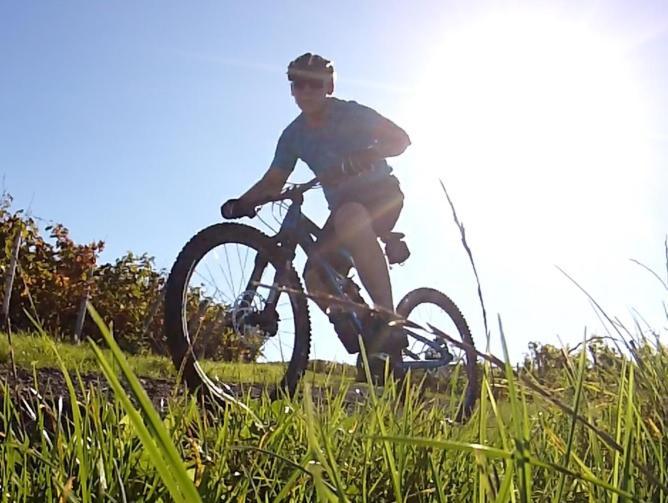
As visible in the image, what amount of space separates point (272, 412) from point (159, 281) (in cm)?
1393

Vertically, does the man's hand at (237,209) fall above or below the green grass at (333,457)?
above

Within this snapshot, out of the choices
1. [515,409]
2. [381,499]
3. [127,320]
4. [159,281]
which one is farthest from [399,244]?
[159,281]

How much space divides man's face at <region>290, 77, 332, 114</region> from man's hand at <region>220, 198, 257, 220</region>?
0.57m

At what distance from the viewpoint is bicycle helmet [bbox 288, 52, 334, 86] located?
4.16 meters

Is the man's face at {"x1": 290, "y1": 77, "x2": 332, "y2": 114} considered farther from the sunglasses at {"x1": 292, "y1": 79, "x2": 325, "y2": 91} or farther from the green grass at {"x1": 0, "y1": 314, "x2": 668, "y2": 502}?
the green grass at {"x1": 0, "y1": 314, "x2": 668, "y2": 502}

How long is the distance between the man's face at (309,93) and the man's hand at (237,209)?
57 centimetres

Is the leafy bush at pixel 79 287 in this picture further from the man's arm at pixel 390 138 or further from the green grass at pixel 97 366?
the man's arm at pixel 390 138

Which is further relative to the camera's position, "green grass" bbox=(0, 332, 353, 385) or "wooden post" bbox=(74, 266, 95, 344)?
"wooden post" bbox=(74, 266, 95, 344)

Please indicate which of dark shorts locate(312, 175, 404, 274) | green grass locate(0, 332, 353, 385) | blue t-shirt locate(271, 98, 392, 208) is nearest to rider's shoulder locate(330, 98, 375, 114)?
blue t-shirt locate(271, 98, 392, 208)

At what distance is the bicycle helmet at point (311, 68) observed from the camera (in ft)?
13.6

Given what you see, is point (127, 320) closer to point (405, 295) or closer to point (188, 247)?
point (405, 295)

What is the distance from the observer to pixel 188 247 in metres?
3.44

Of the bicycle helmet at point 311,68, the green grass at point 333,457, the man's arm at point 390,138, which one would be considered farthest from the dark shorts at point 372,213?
the green grass at point 333,457

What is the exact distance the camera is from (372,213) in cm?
411
